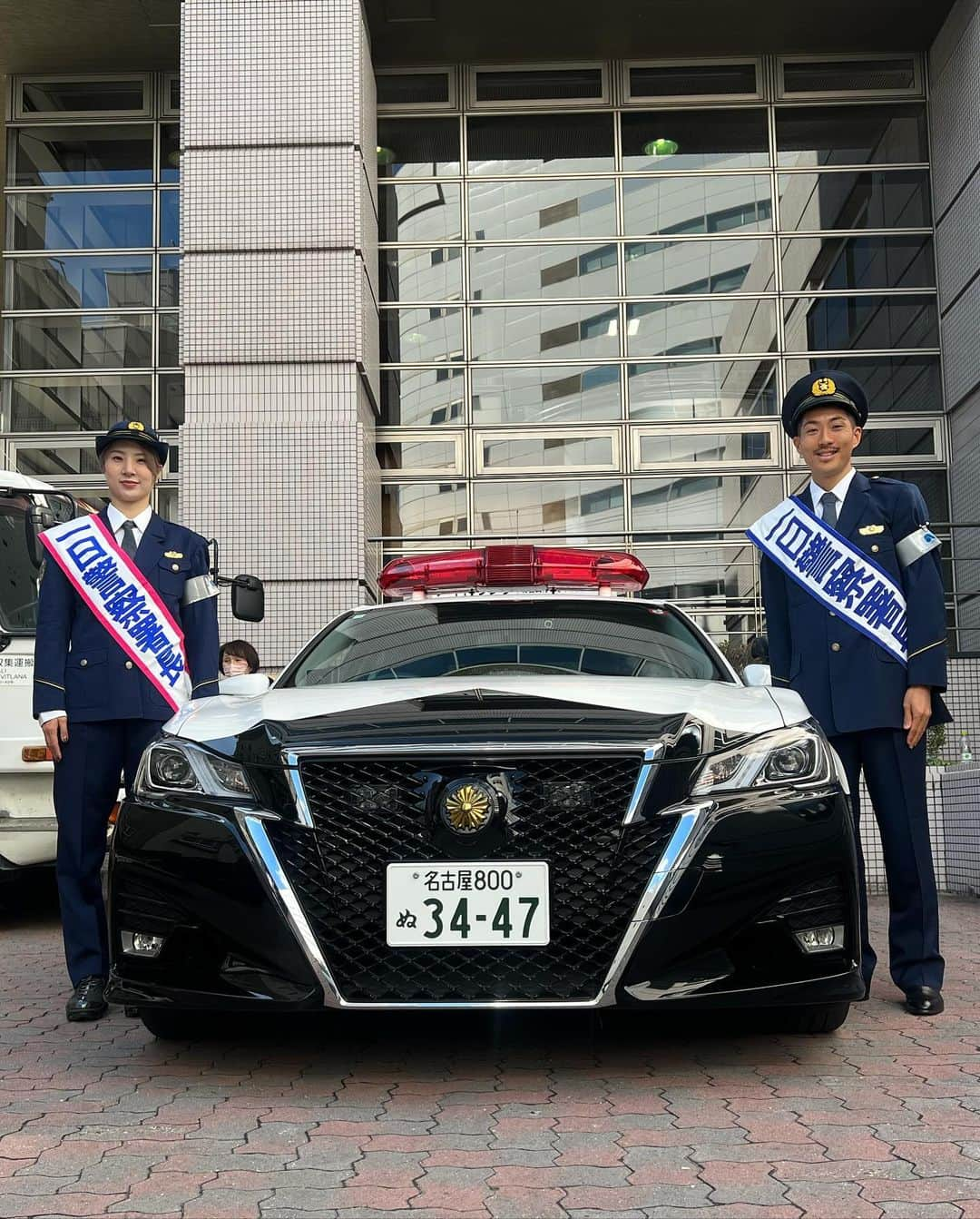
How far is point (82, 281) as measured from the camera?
14930mm

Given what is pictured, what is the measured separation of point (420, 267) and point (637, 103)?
9.82 feet

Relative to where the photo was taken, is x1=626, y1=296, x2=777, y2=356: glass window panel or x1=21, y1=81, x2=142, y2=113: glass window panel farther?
x1=21, y1=81, x2=142, y2=113: glass window panel

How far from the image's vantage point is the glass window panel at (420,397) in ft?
46.3

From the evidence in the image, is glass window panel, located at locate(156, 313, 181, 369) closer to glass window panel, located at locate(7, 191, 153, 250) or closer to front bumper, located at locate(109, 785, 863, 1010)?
glass window panel, located at locate(7, 191, 153, 250)

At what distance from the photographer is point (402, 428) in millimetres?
14062

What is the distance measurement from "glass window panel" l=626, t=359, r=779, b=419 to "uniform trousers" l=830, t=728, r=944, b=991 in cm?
998

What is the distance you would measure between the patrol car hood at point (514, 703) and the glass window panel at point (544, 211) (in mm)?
11462

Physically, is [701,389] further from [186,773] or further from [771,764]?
[186,773]

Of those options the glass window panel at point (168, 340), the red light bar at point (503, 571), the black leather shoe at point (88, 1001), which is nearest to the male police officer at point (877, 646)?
the red light bar at point (503, 571)

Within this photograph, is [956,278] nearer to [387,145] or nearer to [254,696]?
[387,145]

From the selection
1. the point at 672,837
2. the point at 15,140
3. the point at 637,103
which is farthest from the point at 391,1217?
the point at 15,140

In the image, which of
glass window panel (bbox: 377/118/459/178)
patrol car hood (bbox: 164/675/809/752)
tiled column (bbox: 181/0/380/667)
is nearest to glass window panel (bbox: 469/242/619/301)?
glass window panel (bbox: 377/118/459/178)

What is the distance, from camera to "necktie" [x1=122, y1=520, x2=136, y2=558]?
484cm

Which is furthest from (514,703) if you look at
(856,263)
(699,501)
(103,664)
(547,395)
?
(856,263)
